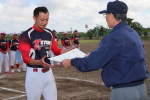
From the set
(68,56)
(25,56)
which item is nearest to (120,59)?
(68,56)

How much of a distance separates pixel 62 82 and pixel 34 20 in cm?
566

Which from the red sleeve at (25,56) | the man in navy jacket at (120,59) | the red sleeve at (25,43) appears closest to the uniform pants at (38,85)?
the red sleeve at (25,56)

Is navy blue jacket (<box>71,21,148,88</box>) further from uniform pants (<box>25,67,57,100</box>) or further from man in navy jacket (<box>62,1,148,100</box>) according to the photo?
uniform pants (<box>25,67,57,100</box>)

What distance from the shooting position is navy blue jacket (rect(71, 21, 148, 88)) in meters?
3.02

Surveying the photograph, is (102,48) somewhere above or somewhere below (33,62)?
above

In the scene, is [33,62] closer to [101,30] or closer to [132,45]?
[132,45]

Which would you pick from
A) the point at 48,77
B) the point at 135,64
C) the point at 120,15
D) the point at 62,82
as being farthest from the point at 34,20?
the point at 62,82

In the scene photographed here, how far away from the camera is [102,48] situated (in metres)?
3.04

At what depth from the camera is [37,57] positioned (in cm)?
461

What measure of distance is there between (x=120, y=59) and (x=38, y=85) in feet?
6.61

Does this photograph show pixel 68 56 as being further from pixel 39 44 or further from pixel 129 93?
pixel 129 93

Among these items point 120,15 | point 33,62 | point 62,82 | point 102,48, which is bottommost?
point 62,82

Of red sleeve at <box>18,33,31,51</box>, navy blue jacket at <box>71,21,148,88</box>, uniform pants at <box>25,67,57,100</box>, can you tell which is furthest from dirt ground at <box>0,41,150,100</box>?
navy blue jacket at <box>71,21,148,88</box>

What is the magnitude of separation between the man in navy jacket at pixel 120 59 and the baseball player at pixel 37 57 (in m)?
1.49
